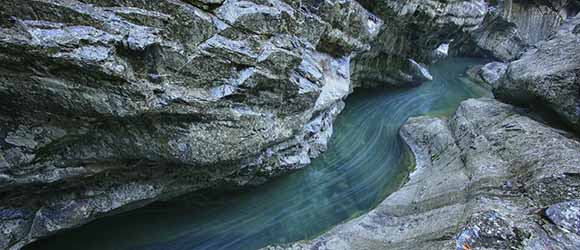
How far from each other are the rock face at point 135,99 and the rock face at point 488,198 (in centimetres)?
347

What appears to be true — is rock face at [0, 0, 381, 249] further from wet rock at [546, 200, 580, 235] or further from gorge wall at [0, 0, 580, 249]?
wet rock at [546, 200, 580, 235]

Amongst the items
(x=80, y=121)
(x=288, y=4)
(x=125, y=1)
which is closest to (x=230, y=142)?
(x=80, y=121)

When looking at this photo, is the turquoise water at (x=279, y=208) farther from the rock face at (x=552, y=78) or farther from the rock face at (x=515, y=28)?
the rock face at (x=515, y=28)

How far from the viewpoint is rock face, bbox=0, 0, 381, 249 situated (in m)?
4.79

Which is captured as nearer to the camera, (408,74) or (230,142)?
(230,142)

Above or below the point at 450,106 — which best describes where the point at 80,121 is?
below

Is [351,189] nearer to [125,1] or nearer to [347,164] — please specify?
[347,164]

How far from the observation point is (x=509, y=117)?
32.8 ft

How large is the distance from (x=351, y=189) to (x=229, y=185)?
170 inches

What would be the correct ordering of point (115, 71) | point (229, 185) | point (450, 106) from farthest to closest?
point (450, 106)
point (229, 185)
point (115, 71)

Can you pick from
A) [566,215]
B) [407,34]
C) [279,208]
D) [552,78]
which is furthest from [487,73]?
[279,208]

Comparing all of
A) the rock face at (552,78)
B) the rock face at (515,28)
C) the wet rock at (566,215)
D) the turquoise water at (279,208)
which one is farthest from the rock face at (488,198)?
the rock face at (515,28)

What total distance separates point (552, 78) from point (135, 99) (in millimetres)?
10997

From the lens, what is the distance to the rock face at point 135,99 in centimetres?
479
